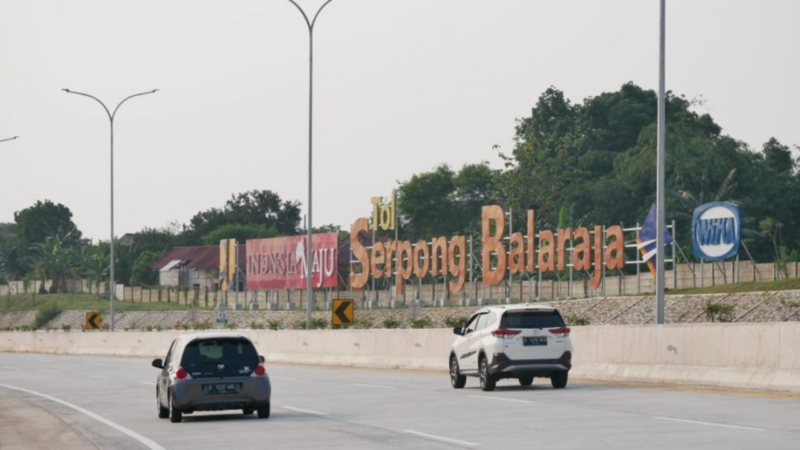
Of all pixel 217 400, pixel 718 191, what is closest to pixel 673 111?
pixel 718 191

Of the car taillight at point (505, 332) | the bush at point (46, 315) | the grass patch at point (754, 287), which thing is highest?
the grass patch at point (754, 287)

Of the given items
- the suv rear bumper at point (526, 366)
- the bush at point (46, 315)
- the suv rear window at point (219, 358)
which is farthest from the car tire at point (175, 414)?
the bush at point (46, 315)

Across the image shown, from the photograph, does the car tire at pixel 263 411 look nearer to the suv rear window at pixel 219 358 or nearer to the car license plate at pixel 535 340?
the suv rear window at pixel 219 358

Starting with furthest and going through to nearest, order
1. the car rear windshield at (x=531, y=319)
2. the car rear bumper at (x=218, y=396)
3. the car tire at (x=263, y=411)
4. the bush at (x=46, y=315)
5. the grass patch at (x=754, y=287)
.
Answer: the bush at (x=46, y=315) → the grass patch at (x=754, y=287) → the car rear windshield at (x=531, y=319) → the car tire at (x=263, y=411) → the car rear bumper at (x=218, y=396)

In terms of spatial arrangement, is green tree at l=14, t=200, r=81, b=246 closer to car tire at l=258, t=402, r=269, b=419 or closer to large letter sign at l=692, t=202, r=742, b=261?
large letter sign at l=692, t=202, r=742, b=261

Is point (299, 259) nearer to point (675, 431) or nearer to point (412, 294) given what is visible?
point (412, 294)

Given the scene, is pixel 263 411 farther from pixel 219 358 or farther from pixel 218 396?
pixel 219 358

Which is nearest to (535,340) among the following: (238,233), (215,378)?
(215,378)

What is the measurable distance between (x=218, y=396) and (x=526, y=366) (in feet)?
24.8

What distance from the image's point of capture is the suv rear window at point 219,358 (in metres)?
22.0

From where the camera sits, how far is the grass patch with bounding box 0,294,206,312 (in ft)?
433

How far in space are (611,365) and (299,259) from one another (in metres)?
78.7

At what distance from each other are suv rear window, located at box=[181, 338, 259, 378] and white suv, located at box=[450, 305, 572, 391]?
6596 millimetres

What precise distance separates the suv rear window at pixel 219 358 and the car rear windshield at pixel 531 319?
6.89 m
